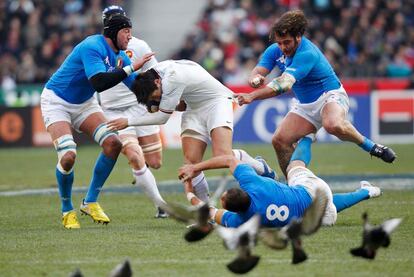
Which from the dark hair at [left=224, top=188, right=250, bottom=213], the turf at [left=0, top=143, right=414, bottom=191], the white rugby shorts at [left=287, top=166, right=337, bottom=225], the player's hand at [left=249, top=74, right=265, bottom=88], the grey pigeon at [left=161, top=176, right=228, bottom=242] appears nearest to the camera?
the grey pigeon at [left=161, top=176, right=228, bottom=242]

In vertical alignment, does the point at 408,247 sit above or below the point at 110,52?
below

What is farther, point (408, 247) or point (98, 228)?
point (98, 228)

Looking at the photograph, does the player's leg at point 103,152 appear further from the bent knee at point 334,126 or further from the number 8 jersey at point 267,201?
the bent knee at point 334,126

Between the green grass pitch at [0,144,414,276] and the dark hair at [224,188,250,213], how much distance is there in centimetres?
36

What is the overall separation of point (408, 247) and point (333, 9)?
66.6 ft

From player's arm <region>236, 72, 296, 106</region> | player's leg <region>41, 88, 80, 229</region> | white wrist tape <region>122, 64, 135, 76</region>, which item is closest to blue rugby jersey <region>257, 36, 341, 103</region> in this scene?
player's arm <region>236, 72, 296, 106</region>

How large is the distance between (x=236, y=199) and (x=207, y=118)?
1.86 m

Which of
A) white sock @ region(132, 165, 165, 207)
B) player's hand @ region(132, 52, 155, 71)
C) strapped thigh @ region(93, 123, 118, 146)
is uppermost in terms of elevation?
player's hand @ region(132, 52, 155, 71)

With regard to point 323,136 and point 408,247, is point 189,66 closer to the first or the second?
point 408,247

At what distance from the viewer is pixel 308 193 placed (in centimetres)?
963

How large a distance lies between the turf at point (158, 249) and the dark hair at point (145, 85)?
1.33 metres

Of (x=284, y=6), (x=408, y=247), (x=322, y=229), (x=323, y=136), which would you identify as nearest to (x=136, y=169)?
(x=322, y=229)

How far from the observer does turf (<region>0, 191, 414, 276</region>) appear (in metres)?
7.82

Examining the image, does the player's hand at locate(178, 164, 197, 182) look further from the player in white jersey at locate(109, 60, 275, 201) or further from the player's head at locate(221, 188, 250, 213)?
the player in white jersey at locate(109, 60, 275, 201)
